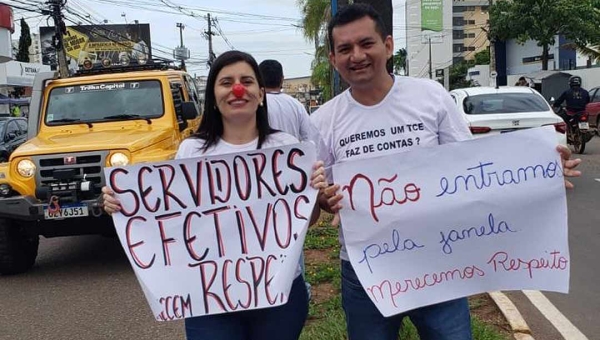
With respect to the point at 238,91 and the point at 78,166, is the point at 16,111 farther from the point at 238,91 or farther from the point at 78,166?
the point at 238,91

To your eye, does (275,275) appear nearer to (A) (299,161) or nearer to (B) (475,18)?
(A) (299,161)

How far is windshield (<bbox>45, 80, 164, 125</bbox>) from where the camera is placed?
25.6ft

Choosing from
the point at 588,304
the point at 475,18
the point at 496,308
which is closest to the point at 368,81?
the point at 496,308

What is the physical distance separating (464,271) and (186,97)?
653cm

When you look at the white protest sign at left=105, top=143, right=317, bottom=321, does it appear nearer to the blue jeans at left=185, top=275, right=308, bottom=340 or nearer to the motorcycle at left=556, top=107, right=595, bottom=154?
the blue jeans at left=185, top=275, right=308, bottom=340

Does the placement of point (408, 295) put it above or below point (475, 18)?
below

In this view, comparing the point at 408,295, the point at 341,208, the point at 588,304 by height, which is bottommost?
the point at 588,304

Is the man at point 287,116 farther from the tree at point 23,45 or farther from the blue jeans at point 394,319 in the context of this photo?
the tree at point 23,45

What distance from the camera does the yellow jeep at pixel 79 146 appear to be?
658cm

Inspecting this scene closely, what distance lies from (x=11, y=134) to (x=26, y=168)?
30.1 feet

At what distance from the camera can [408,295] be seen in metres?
2.68

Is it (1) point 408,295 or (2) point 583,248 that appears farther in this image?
(2) point 583,248

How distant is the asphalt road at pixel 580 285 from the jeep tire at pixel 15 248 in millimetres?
5142

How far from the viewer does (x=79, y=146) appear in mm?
6699
